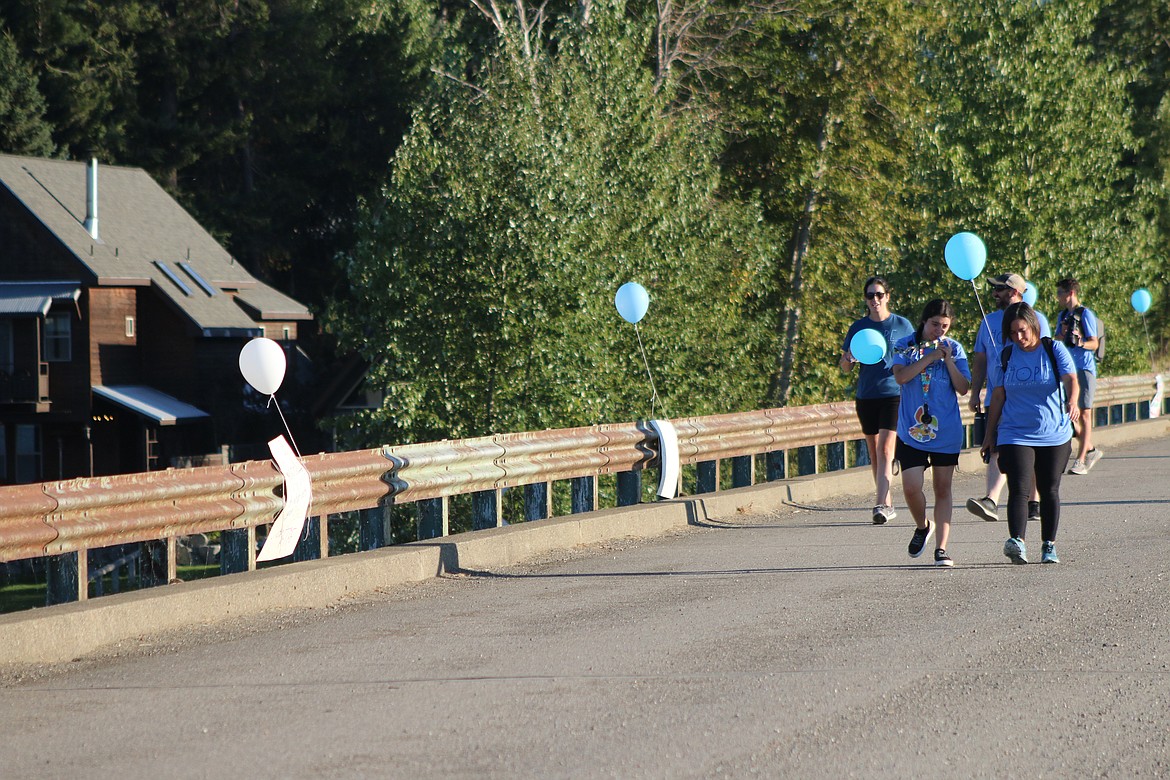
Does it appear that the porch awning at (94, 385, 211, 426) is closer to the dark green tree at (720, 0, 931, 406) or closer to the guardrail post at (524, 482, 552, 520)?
the dark green tree at (720, 0, 931, 406)

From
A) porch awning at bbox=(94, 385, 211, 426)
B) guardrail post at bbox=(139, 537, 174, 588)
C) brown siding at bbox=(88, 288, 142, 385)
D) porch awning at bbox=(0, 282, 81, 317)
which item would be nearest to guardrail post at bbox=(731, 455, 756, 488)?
guardrail post at bbox=(139, 537, 174, 588)

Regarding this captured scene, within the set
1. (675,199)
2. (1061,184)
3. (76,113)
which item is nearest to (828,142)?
(1061,184)

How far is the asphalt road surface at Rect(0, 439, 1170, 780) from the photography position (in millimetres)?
5227

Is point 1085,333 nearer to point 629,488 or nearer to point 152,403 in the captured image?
point 629,488

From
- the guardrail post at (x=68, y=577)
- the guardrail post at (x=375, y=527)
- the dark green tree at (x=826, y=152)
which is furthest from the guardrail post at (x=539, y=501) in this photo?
the dark green tree at (x=826, y=152)

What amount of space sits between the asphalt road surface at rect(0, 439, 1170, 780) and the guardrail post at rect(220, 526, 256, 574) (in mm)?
726

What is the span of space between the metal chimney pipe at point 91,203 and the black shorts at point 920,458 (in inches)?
1402

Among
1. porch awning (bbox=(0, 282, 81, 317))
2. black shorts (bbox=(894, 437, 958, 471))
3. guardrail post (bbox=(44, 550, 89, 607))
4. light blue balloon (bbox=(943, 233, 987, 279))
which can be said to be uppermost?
porch awning (bbox=(0, 282, 81, 317))

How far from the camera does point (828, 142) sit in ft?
129

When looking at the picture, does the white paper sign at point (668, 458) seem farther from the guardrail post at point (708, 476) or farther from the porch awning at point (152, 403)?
the porch awning at point (152, 403)

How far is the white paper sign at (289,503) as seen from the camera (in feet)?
29.9

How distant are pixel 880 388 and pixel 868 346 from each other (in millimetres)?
841

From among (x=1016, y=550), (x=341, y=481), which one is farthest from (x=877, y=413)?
(x=341, y=481)

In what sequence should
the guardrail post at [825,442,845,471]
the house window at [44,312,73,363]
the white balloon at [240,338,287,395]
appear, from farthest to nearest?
the house window at [44,312,73,363] < the guardrail post at [825,442,845,471] < the white balloon at [240,338,287,395]
